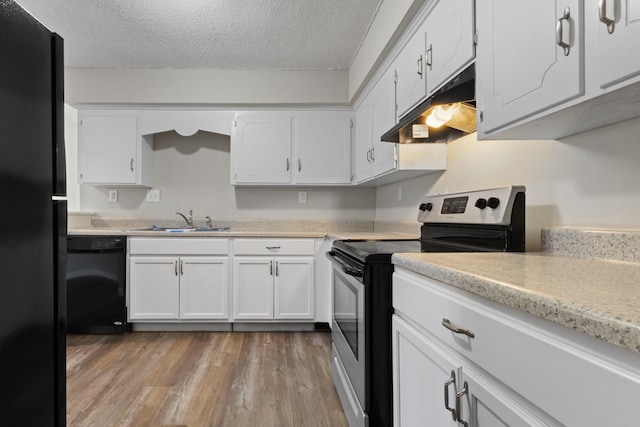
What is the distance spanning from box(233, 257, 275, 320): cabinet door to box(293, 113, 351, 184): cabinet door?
85cm

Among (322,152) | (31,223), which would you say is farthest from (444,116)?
(322,152)

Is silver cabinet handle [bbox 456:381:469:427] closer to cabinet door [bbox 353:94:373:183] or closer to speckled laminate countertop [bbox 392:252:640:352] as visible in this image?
speckled laminate countertop [bbox 392:252:640:352]

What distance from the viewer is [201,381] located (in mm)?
2340

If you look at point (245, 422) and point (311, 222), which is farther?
point (311, 222)

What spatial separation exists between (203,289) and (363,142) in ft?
5.89

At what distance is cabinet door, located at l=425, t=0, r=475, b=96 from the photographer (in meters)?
1.52

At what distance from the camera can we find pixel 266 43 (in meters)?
3.11

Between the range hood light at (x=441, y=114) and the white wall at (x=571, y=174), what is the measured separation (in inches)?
10.0

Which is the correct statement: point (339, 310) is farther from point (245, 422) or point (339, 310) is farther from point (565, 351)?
point (565, 351)

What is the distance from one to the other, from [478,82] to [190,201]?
313 cm

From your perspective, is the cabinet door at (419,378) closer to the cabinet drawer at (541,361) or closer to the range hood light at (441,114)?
the cabinet drawer at (541,361)

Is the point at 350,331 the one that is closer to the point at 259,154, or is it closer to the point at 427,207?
the point at 427,207

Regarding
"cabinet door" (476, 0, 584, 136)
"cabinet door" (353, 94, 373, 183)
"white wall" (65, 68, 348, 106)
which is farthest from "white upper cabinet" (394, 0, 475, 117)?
"white wall" (65, 68, 348, 106)

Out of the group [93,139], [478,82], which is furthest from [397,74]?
[93,139]
